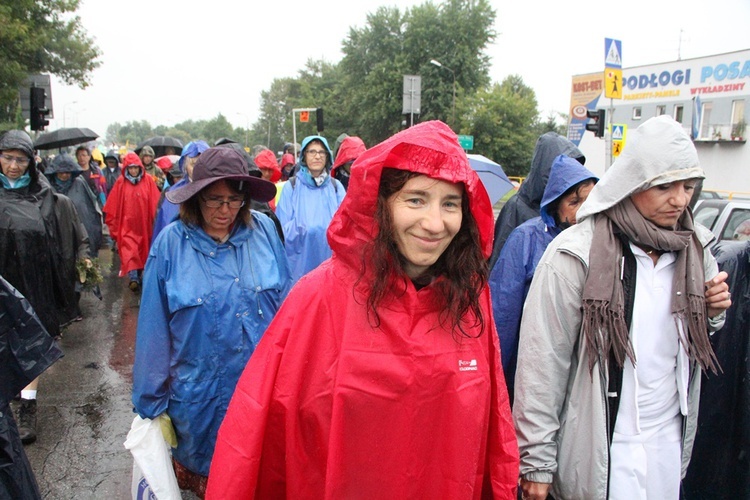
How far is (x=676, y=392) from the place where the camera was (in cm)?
246

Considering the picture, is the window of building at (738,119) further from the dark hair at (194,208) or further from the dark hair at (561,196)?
the dark hair at (194,208)

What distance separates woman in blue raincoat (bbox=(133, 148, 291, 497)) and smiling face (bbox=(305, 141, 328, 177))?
109 inches

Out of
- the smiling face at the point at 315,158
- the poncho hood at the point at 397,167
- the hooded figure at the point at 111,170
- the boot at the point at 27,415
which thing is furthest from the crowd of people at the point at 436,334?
the hooded figure at the point at 111,170

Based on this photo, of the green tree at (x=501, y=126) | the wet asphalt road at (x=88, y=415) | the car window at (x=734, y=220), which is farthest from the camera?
the green tree at (x=501, y=126)

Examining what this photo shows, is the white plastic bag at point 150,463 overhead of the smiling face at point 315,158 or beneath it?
beneath

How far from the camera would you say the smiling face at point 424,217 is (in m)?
1.82

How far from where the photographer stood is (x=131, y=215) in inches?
345

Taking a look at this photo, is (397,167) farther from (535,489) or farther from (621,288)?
(535,489)

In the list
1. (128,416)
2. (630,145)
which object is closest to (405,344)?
(630,145)

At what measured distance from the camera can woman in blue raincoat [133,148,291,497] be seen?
271 cm

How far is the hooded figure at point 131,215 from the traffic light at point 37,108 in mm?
6880

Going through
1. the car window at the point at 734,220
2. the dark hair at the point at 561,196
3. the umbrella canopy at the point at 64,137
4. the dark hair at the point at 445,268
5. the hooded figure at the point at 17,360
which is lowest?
the hooded figure at the point at 17,360

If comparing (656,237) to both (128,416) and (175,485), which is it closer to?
(175,485)

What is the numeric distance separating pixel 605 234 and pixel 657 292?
316 millimetres
